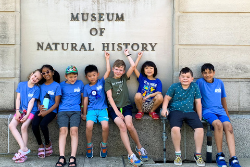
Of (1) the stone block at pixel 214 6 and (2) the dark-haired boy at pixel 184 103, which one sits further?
(1) the stone block at pixel 214 6

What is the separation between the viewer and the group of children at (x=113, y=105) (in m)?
4.26

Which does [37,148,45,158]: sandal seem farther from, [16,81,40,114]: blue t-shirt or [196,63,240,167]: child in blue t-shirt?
[196,63,240,167]: child in blue t-shirt

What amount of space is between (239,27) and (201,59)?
1.03m

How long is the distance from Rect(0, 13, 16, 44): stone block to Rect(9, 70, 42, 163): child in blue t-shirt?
0.97 m

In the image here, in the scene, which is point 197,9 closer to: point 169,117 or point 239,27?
point 239,27

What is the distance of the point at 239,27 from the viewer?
5125mm

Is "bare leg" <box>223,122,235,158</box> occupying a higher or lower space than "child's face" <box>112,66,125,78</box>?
lower

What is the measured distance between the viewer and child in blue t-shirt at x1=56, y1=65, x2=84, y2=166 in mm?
4181

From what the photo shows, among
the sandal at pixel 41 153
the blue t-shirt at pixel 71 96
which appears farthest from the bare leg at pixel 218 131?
the sandal at pixel 41 153

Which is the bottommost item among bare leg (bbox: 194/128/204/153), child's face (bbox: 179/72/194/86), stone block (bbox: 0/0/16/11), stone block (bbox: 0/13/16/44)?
bare leg (bbox: 194/128/204/153)

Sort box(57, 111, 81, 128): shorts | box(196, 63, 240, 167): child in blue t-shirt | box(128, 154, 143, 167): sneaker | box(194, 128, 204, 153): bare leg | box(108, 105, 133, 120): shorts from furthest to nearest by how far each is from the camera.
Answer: box(108, 105, 133, 120): shorts
box(57, 111, 81, 128): shorts
box(196, 63, 240, 167): child in blue t-shirt
box(194, 128, 204, 153): bare leg
box(128, 154, 143, 167): sneaker

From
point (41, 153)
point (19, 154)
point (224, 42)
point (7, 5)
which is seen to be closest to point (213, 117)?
point (224, 42)

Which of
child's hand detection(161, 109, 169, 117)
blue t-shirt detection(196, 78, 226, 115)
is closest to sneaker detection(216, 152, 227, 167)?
blue t-shirt detection(196, 78, 226, 115)

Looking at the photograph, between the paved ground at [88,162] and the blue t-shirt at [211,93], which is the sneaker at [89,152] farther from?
the blue t-shirt at [211,93]
